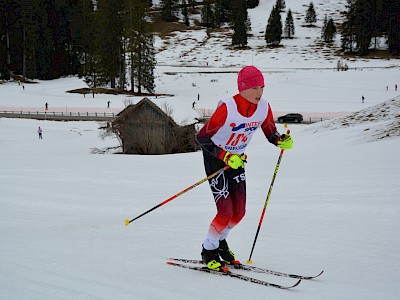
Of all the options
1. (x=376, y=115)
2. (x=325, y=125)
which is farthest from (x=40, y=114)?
(x=376, y=115)

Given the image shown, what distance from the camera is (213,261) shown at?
430 centimetres

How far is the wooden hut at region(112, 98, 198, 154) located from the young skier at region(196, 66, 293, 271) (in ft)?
66.4

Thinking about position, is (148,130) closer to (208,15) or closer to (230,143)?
(230,143)

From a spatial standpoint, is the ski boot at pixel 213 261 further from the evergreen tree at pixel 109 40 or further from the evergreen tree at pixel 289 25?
the evergreen tree at pixel 289 25

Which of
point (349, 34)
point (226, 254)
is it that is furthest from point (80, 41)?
point (226, 254)

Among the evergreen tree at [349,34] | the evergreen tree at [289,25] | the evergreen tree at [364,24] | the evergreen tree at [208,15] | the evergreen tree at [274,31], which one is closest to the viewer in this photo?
the evergreen tree at [364,24]

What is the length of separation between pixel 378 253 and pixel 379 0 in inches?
3851

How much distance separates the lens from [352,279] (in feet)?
12.6

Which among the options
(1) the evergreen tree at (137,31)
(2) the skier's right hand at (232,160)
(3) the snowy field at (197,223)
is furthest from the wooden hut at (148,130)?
(1) the evergreen tree at (137,31)

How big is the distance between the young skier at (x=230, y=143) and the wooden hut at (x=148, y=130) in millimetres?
20240

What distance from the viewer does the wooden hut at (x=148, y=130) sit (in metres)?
24.5

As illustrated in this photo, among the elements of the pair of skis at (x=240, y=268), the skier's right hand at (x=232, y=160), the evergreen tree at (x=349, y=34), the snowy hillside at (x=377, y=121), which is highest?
the evergreen tree at (x=349, y=34)

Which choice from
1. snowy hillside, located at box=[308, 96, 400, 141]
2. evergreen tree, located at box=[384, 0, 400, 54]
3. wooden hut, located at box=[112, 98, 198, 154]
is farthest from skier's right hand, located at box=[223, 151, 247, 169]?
evergreen tree, located at box=[384, 0, 400, 54]

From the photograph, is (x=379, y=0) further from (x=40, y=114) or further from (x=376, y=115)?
(x=376, y=115)
